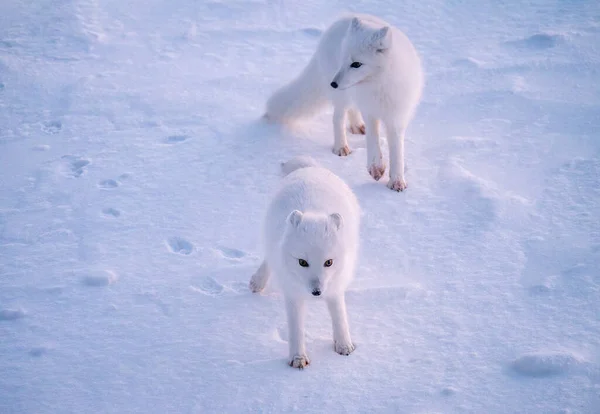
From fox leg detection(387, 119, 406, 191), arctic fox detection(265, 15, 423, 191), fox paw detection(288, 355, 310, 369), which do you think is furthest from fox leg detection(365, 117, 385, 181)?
fox paw detection(288, 355, 310, 369)

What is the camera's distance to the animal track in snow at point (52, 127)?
17.4 feet

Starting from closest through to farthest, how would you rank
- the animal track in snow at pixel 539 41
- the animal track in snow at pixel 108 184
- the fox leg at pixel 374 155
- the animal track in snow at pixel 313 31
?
the animal track in snow at pixel 108 184 < the fox leg at pixel 374 155 < the animal track in snow at pixel 539 41 < the animal track in snow at pixel 313 31

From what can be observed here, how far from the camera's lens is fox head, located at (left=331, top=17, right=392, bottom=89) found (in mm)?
4371

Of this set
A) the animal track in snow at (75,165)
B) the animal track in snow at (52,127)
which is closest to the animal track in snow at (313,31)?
the animal track in snow at (52,127)

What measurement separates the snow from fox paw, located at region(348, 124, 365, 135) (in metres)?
0.07

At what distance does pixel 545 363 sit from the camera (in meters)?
3.18

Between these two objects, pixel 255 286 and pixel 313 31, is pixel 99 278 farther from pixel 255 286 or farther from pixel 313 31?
pixel 313 31

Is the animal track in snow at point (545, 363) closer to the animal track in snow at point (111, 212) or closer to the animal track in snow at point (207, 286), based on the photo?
the animal track in snow at point (207, 286)

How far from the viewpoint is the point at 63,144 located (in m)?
5.16

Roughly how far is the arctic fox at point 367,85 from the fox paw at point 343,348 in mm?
1678

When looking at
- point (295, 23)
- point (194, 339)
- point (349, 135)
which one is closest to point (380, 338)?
point (194, 339)

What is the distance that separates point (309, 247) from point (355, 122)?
275 cm

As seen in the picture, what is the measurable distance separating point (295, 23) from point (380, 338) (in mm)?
4501

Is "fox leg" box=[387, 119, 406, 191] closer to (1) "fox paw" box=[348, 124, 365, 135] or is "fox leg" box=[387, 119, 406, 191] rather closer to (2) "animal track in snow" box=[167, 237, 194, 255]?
(1) "fox paw" box=[348, 124, 365, 135]
